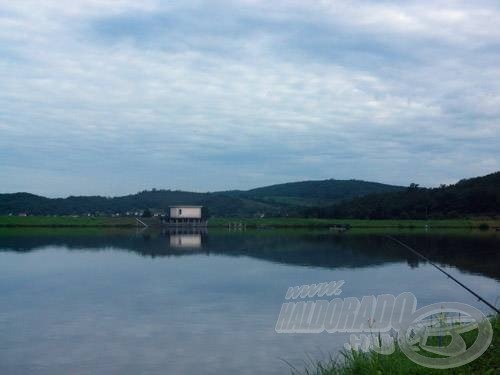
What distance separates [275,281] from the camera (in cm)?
→ 2034

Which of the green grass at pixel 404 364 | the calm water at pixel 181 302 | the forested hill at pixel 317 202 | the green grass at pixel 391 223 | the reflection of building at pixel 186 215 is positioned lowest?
the calm water at pixel 181 302

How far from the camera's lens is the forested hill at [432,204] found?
→ 80938 millimetres

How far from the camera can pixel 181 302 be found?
16.4 metres

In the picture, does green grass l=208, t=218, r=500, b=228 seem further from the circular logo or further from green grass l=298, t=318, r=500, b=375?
green grass l=298, t=318, r=500, b=375

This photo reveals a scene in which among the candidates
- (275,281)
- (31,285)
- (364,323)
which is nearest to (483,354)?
(364,323)

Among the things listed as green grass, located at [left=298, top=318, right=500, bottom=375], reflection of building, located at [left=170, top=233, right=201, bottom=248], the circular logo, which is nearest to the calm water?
green grass, located at [left=298, top=318, right=500, bottom=375]

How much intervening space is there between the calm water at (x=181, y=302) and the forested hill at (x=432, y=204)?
51.5m

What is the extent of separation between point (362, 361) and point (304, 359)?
310cm

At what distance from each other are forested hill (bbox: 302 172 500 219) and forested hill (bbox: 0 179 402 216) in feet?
37.7

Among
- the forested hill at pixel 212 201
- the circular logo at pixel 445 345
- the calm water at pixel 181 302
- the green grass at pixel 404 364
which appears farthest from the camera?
the forested hill at pixel 212 201

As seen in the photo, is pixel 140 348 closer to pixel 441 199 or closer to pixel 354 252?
pixel 354 252

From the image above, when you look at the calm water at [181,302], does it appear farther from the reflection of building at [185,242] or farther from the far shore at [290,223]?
the far shore at [290,223]

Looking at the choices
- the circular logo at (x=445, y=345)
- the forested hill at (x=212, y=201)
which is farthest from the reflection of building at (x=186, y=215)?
the circular logo at (x=445, y=345)

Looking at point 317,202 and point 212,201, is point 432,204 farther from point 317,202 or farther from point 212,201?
point 212,201
